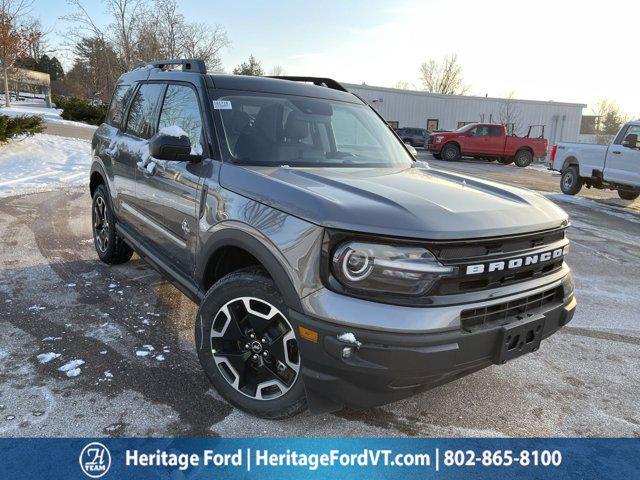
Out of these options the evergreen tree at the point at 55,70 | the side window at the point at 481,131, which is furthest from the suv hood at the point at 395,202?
the evergreen tree at the point at 55,70

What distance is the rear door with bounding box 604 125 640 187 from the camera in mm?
11273

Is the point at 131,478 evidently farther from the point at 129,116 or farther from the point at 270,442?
the point at 129,116

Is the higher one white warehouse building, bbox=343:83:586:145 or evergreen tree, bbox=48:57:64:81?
evergreen tree, bbox=48:57:64:81

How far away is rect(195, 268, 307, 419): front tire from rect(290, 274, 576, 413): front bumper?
0.67ft

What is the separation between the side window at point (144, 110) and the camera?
4.00 m

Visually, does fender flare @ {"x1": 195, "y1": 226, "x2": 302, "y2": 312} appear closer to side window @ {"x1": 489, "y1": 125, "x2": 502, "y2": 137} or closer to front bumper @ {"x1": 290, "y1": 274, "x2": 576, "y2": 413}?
front bumper @ {"x1": 290, "y1": 274, "x2": 576, "y2": 413}

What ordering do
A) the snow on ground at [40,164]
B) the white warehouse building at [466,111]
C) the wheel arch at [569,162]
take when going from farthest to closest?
the white warehouse building at [466,111], the wheel arch at [569,162], the snow on ground at [40,164]

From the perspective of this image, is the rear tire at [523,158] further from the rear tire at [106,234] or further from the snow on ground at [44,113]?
the rear tire at [106,234]

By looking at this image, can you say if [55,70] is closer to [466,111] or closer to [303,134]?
[466,111]

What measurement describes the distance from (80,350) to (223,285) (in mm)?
1412

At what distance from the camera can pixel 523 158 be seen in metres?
24.2

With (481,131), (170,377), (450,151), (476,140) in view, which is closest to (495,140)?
(481,131)

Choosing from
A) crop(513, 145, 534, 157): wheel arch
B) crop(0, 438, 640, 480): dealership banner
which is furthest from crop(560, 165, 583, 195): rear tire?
crop(0, 438, 640, 480): dealership banner

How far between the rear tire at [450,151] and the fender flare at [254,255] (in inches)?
899
